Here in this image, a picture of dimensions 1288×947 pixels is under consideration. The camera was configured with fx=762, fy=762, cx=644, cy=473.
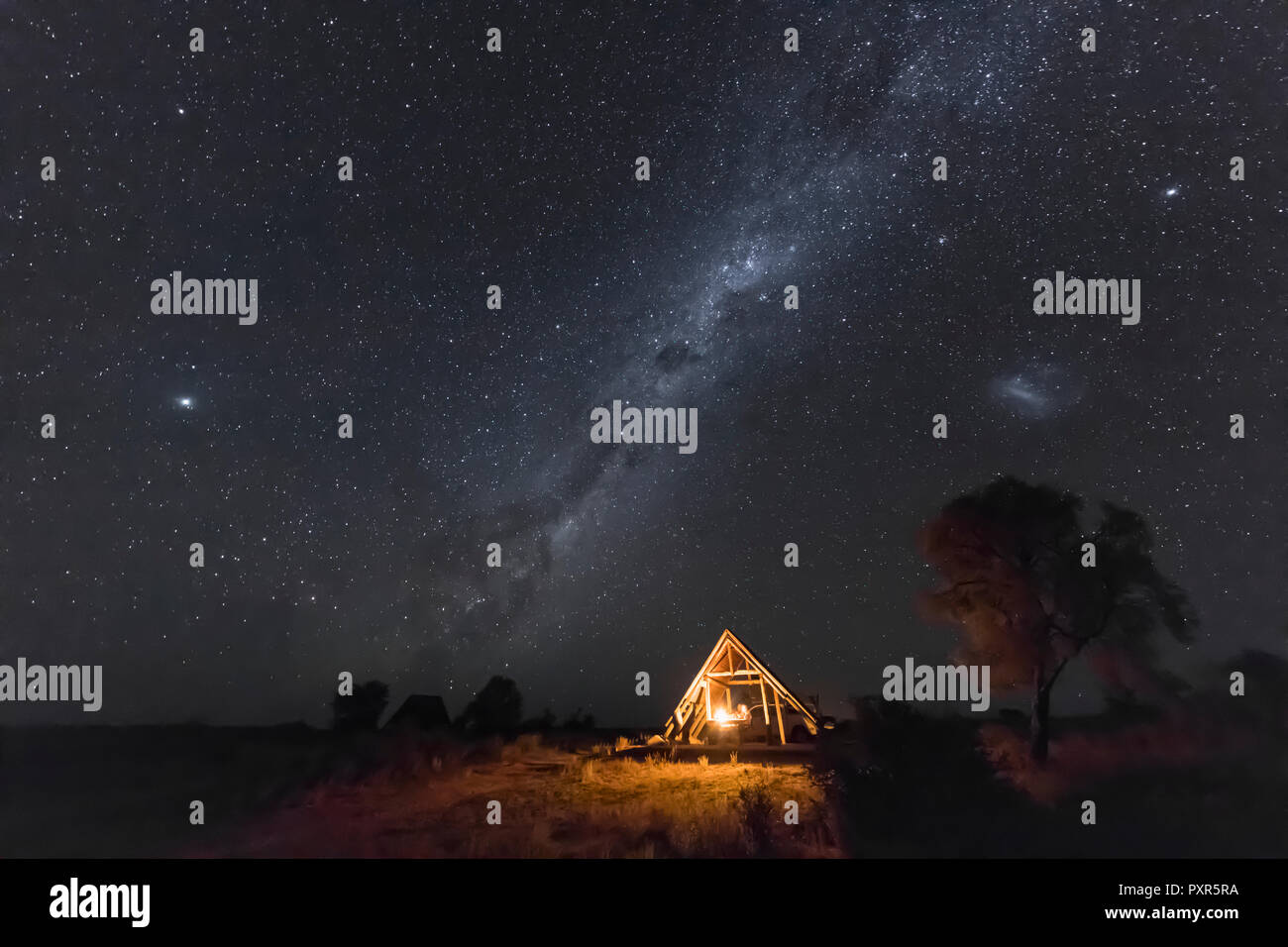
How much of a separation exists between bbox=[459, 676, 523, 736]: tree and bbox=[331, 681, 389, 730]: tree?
1.39 metres

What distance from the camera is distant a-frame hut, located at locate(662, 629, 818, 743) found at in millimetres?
12523

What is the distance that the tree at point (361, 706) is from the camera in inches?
485

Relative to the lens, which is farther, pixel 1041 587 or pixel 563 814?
pixel 1041 587

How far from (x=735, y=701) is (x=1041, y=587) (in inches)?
217

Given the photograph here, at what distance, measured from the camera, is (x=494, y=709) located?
13.0 m
